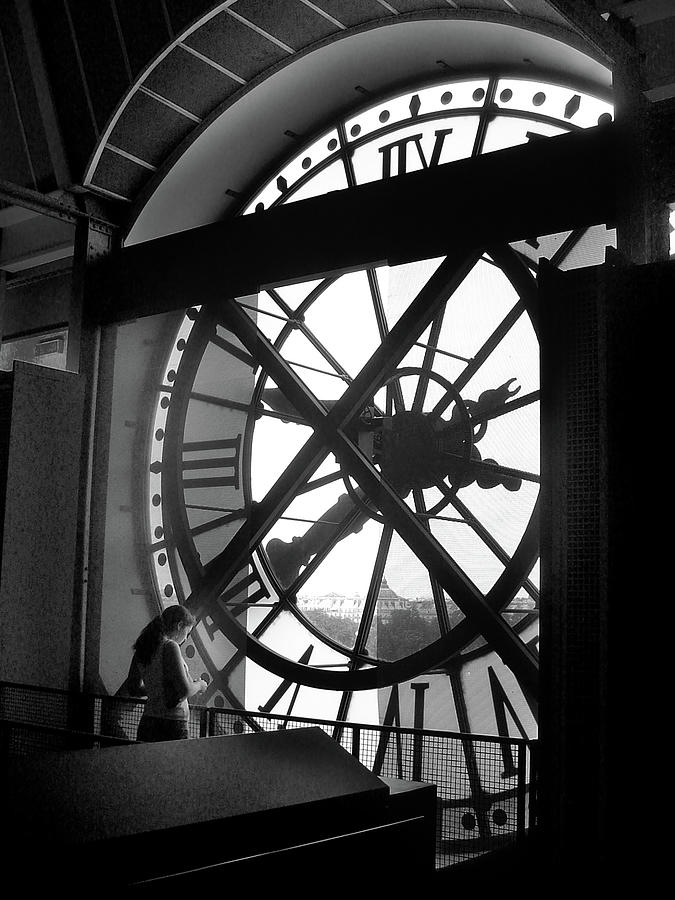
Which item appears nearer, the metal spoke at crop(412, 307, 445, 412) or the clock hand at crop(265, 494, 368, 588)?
the metal spoke at crop(412, 307, 445, 412)

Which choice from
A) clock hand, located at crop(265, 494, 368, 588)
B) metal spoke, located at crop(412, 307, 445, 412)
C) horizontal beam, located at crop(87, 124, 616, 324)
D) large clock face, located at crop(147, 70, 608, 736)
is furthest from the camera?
clock hand, located at crop(265, 494, 368, 588)

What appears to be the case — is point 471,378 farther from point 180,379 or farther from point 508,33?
point 180,379

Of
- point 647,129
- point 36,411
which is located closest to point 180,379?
point 36,411

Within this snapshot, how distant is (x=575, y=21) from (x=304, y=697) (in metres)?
4.48

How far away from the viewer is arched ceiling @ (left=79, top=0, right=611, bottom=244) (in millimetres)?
5547

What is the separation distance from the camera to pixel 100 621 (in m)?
6.65

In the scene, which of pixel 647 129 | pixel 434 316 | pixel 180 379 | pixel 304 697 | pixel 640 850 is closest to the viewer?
pixel 640 850

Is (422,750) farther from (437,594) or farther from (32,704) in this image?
(32,704)

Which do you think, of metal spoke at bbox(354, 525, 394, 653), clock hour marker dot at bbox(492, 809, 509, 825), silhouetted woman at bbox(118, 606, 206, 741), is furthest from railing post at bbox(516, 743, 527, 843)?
metal spoke at bbox(354, 525, 394, 653)

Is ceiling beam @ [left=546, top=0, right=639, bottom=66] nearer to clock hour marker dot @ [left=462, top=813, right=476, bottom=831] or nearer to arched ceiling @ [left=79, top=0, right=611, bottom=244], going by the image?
arched ceiling @ [left=79, top=0, right=611, bottom=244]

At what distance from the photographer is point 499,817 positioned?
3916mm

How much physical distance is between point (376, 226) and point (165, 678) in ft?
9.07

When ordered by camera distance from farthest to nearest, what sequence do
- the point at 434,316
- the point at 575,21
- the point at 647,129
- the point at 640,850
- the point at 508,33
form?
the point at 434,316
the point at 508,33
the point at 647,129
the point at 575,21
the point at 640,850

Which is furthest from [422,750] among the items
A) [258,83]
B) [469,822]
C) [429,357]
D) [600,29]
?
[258,83]
